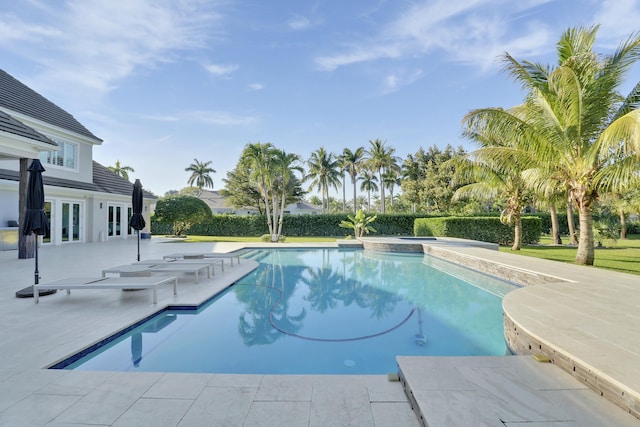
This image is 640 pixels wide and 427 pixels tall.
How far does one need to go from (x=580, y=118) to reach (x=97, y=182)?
82.8 ft

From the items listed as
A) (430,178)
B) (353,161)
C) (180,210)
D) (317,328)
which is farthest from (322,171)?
(317,328)

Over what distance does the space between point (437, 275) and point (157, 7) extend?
14.1 metres

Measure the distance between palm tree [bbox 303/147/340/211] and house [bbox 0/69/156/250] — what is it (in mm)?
24410

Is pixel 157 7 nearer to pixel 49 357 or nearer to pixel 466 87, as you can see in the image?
pixel 49 357

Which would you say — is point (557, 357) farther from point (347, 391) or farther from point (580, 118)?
point (580, 118)

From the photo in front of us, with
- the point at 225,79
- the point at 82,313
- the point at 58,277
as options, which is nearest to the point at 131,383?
the point at 82,313

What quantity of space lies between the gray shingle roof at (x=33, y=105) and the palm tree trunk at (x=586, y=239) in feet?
78.2

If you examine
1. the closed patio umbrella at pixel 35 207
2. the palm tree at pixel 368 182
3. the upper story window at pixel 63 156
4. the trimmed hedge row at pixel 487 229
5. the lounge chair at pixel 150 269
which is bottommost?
the lounge chair at pixel 150 269

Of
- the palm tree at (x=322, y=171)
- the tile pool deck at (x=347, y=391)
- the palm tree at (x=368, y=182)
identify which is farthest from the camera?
the palm tree at (x=368, y=182)

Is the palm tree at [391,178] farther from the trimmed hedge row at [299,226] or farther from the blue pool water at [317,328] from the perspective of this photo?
the blue pool water at [317,328]

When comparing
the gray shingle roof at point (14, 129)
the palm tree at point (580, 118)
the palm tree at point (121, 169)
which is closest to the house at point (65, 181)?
the gray shingle roof at point (14, 129)

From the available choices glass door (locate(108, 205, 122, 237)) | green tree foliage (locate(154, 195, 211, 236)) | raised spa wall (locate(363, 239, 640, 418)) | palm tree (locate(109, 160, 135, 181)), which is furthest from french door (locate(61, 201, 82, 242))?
palm tree (locate(109, 160, 135, 181))

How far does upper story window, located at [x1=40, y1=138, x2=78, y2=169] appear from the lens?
667 inches

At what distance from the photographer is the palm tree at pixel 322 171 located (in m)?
42.3
